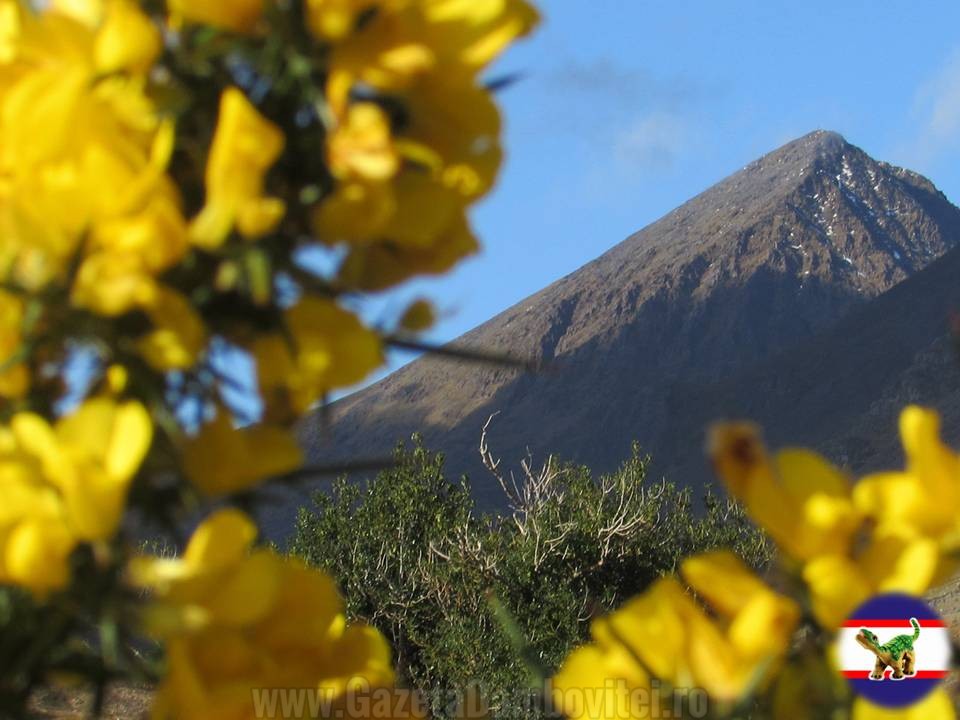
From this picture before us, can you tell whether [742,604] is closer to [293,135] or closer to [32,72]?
[293,135]

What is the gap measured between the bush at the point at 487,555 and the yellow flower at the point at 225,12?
10.9 metres

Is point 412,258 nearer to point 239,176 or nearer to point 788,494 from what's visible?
point 239,176

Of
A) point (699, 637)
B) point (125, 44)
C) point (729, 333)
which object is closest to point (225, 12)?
point (125, 44)

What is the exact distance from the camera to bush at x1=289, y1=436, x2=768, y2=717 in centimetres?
1232

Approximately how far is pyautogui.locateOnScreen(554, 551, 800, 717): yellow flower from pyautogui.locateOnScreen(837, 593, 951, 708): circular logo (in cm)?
3

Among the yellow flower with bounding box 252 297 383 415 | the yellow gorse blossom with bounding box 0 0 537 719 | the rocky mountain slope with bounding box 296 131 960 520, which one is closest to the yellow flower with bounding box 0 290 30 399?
the yellow gorse blossom with bounding box 0 0 537 719

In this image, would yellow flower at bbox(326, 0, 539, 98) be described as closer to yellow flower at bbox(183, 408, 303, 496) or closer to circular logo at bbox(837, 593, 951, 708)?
yellow flower at bbox(183, 408, 303, 496)

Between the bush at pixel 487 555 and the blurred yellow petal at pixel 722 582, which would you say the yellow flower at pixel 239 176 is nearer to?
the blurred yellow petal at pixel 722 582

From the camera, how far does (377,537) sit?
14.2 meters

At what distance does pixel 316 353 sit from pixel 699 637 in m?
0.22

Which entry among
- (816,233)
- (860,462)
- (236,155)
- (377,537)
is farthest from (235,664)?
(816,233)

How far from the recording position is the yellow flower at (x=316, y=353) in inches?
20.8

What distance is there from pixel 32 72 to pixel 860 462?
56268mm

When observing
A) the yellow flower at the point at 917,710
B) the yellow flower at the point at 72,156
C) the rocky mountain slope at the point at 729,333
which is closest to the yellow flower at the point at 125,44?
the yellow flower at the point at 72,156
